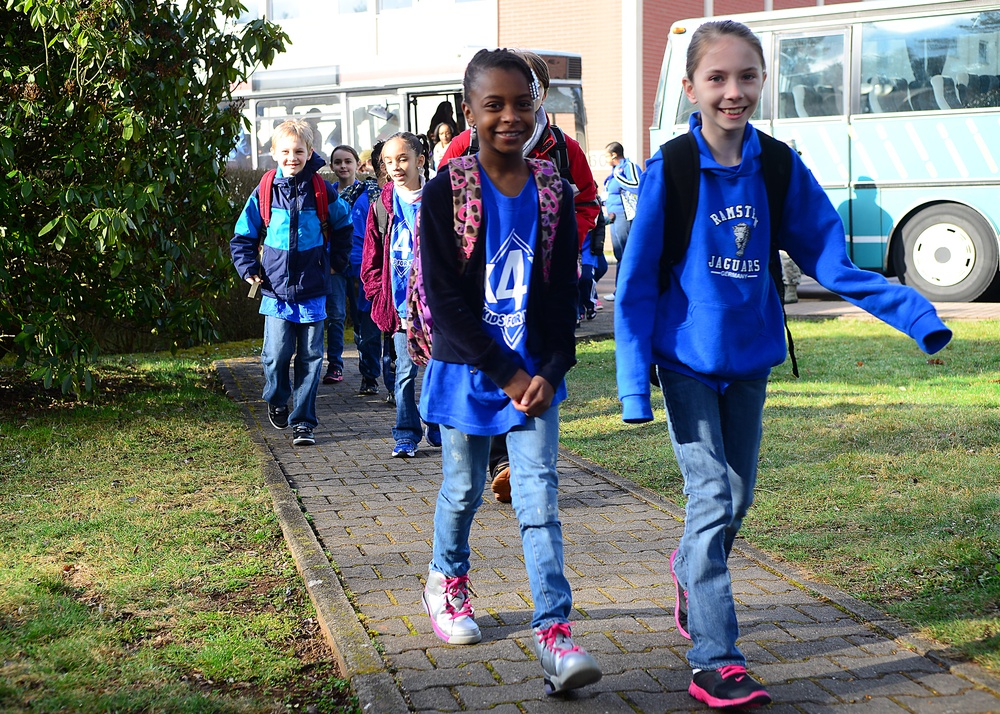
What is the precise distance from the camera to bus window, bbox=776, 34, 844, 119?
16688 millimetres

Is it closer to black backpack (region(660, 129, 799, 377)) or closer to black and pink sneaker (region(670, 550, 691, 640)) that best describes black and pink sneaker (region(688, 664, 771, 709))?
black and pink sneaker (region(670, 550, 691, 640))

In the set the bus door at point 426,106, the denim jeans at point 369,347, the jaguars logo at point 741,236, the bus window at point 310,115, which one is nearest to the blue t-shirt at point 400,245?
the denim jeans at point 369,347

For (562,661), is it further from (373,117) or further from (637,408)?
(373,117)

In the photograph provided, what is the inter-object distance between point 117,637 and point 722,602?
80.1 inches

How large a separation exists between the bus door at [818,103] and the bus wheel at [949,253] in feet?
2.98

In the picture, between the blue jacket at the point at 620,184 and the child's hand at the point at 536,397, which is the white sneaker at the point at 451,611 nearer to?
the child's hand at the point at 536,397

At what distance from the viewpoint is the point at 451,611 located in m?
3.89

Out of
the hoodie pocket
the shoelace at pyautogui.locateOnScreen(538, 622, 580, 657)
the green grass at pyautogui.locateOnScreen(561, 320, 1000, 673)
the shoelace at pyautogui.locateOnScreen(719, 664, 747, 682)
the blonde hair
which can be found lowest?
the green grass at pyautogui.locateOnScreen(561, 320, 1000, 673)

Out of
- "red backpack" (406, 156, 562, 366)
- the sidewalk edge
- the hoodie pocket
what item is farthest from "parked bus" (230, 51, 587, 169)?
the hoodie pocket

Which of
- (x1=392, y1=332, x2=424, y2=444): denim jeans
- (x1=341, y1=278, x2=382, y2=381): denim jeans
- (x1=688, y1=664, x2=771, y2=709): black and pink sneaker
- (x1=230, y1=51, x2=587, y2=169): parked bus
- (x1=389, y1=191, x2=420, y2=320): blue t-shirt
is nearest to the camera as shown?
(x1=688, y1=664, x2=771, y2=709): black and pink sneaker

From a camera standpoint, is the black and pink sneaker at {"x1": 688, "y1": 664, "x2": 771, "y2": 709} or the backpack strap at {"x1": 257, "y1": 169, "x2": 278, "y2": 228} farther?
the backpack strap at {"x1": 257, "y1": 169, "x2": 278, "y2": 228}

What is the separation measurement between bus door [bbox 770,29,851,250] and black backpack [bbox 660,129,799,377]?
1338cm

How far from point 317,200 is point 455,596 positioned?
4.02 metres

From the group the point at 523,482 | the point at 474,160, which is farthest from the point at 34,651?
the point at 474,160
